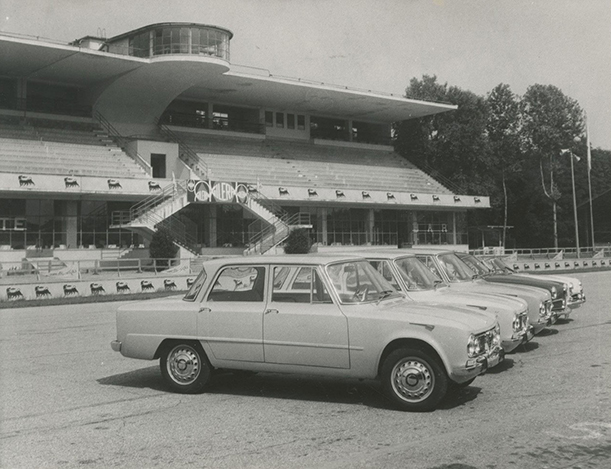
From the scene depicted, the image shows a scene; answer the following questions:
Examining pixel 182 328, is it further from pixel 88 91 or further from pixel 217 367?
pixel 88 91

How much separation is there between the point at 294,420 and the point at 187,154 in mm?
41819

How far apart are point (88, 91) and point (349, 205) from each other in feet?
65.0

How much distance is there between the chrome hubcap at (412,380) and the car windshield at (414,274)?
249 cm

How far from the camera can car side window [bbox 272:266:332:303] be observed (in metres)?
7.99

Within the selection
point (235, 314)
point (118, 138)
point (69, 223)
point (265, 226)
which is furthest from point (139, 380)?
point (118, 138)

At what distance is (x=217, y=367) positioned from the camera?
8352mm

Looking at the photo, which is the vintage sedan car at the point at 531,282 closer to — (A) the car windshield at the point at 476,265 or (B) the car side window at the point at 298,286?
(A) the car windshield at the point at 476,265

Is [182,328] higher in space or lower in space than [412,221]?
lower

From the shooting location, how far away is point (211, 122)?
5216cm

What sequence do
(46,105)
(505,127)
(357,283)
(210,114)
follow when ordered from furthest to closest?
(505,127) < (210,114) < (46,105) < (357,283)

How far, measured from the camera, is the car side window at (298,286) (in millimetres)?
7992

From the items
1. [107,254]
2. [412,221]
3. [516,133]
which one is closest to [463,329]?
[107,254]

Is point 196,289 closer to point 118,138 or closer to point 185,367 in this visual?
point 185,367

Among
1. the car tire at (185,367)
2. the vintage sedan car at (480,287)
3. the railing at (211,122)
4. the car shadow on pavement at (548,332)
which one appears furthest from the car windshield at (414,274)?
the railing at (211,122)
